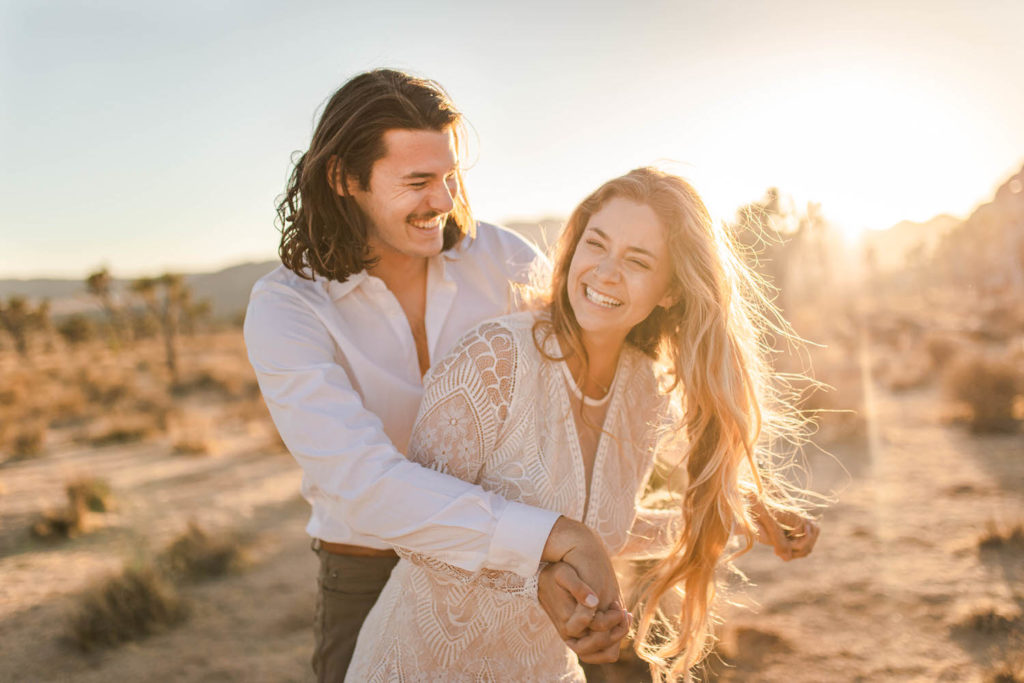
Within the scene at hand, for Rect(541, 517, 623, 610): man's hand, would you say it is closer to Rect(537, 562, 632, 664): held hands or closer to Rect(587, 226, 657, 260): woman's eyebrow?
Rect(537, 562, 632, 664): held hands

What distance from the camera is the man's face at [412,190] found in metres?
2.62

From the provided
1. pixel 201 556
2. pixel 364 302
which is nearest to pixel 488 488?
pixel 364 302

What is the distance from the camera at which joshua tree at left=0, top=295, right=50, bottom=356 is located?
91.7 feet

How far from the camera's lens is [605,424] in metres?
2.23

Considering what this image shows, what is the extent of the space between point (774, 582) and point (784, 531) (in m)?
3.36

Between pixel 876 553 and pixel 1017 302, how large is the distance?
2454 centimetres

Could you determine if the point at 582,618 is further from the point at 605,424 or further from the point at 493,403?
the point at 605,424

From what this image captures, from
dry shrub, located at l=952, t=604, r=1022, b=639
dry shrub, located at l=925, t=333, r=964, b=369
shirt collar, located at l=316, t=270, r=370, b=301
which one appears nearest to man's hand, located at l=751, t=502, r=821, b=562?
shirt collar, located at l=316, t=270, r=370, b=301

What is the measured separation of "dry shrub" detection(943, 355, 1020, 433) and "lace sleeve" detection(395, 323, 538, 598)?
9.42 meters

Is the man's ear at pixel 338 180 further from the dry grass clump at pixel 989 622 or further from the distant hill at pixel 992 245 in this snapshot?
the distant hill at pixel 992 245

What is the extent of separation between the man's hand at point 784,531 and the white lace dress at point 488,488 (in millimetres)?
654

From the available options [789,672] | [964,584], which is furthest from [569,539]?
[964,584]

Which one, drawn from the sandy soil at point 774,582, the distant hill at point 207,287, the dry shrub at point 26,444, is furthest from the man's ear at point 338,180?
the distant hill at point 207,287

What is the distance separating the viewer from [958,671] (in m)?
3.81
